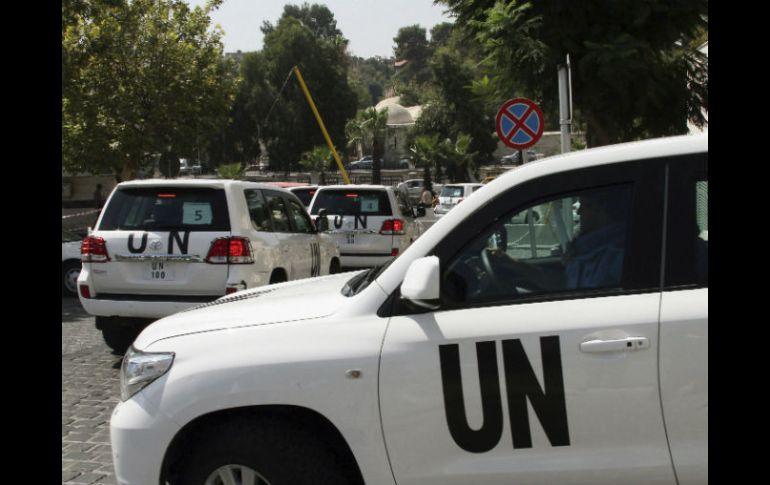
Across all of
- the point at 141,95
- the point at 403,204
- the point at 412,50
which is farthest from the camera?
the point at 412,50

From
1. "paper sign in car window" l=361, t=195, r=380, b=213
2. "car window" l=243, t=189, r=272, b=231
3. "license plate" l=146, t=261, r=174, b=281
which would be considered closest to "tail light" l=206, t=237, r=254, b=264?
"license plate" l=146, t=261, r=174, b=281

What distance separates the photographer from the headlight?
11.1 ft

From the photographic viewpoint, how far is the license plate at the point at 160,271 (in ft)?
25.7

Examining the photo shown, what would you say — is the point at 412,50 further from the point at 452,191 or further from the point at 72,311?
the point at 72,311

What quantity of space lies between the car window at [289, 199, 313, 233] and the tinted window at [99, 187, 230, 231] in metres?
1.84

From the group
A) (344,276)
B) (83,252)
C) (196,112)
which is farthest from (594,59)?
(196,112)

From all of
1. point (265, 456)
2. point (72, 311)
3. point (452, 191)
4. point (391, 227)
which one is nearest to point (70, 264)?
point (72, 311)

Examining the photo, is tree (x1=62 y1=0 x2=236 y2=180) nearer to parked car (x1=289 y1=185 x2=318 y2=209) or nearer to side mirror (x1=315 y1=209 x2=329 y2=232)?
parked car (x1=289 y1=185 x2=318 y2=209)

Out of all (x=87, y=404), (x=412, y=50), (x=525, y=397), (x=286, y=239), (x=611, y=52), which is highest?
(x=412, y=50)

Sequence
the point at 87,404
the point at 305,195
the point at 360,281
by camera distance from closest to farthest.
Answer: the point at 360,281 → the point at 87,404 → the point at 305,195

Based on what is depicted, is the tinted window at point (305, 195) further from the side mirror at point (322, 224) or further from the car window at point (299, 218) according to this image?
the car window at point (299, 218)

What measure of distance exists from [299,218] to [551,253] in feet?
22.8

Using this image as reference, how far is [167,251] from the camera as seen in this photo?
25.7ft

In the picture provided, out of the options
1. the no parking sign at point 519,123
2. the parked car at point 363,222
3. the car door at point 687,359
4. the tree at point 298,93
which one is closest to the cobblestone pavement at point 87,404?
the car door at point 687,359
